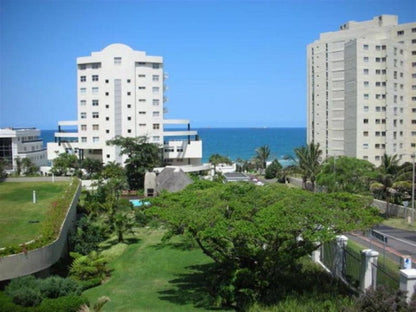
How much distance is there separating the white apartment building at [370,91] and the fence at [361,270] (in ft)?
186

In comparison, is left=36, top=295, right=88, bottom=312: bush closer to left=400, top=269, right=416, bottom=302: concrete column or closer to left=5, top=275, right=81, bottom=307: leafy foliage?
left=5, top=275, right=81, bottom=307: leafy foliage

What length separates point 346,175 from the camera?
158ft

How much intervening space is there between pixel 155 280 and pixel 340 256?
8.64 meters

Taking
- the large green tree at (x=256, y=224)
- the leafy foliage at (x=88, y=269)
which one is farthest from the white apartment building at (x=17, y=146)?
the large green tree at (x=256, y=224)

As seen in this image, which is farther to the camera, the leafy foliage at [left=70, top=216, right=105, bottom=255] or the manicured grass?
the manicured grass

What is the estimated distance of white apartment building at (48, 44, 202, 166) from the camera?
7375 centimetres

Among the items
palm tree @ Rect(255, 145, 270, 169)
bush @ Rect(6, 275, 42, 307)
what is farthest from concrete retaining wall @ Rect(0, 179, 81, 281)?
palm tree @ Rect(255, 145, 270, 169)

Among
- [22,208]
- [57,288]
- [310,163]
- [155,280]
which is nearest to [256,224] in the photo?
[57,288]

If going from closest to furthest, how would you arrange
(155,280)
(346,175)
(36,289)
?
(36,289) < (155,280) < (346,175)

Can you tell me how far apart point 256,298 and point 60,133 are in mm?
64626

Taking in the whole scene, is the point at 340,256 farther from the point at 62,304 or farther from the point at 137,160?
the point at 137,160

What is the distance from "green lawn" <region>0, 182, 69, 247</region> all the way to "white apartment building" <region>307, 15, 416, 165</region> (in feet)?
161

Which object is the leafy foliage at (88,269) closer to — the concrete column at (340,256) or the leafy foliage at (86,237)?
the leafy foliage at (86,237)

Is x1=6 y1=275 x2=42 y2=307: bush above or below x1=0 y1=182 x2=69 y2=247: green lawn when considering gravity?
below
